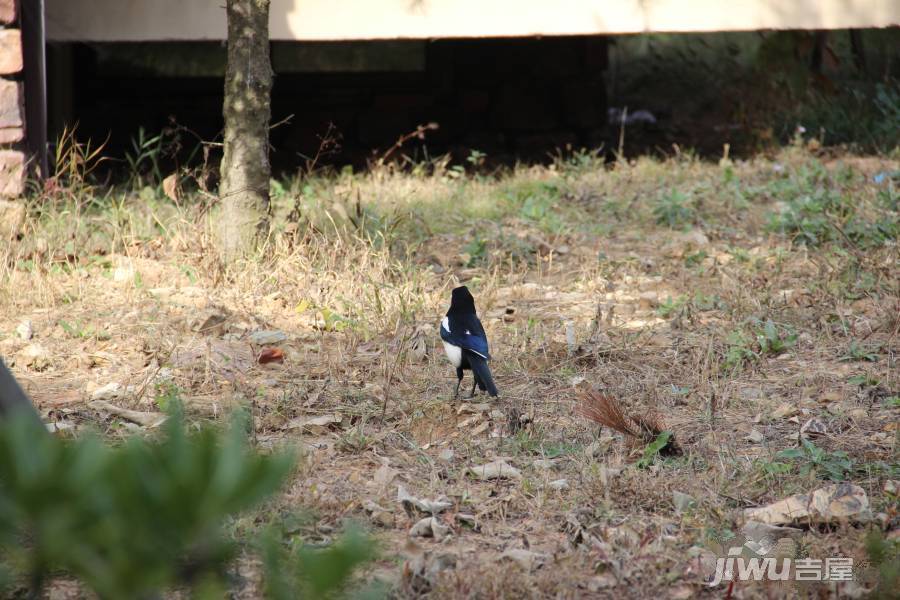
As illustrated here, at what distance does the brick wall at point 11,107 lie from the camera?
586 centimetres

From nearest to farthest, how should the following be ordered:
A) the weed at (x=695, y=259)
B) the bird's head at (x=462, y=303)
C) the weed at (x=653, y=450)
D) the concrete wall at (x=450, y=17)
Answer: the weed at (x=653, y=450) → the bird's head at (x=462, y=303) → the weed at (x=695, y=259) → the concrete wall at (x=450, y=17)

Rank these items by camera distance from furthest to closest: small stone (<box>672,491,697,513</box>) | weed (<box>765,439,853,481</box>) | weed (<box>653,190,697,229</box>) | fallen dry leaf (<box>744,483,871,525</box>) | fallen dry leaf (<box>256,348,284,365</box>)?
weed (<box>653,190,697,229</box>), fallen dry leaf (<box>256,348,284,365</box>), weed (<box>765,439,853,481</box>), small stone (<box>672,491,697,513</box>), fallen dry leaf (<box>744,483,871,525</box>)

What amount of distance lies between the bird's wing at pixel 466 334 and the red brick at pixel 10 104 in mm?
3620

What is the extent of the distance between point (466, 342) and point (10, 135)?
3.85m

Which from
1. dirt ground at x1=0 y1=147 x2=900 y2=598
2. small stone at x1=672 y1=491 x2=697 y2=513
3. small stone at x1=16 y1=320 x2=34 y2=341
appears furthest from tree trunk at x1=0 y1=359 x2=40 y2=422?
small stone at x1=16 y1=320 x2=34 y2=341

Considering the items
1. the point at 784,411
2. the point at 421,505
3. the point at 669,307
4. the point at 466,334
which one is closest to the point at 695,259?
the point at 669,307

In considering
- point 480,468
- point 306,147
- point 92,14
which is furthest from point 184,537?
point 306,147

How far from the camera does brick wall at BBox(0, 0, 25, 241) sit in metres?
5.86

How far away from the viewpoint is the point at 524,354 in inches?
172

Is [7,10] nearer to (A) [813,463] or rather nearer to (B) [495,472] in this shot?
(B) [495,472]

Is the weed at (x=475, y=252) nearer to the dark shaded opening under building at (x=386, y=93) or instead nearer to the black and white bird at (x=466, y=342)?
the black and white bird at (x=466, y=342)

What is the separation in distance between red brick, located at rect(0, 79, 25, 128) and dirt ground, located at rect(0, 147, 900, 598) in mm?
601

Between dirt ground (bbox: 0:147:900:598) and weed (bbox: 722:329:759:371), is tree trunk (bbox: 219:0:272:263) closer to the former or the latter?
Result: dirt ground (bbox: 0:147:900:598)

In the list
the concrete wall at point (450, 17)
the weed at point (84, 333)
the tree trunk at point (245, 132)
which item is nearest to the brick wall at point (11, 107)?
the concrete wall at point (450, 17)
